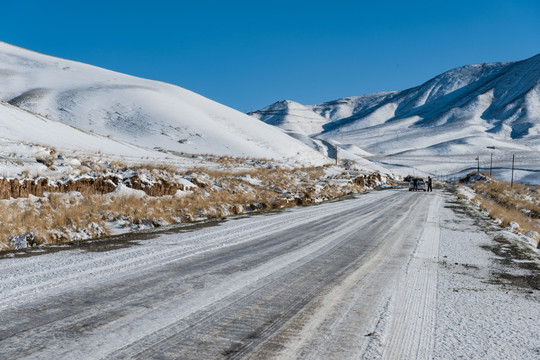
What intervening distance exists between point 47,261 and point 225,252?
3025 millimetres

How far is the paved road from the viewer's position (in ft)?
12.3

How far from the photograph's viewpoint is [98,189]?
15.8 meters

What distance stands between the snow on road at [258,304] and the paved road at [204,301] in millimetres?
18

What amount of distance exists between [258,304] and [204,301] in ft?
→ 2.02

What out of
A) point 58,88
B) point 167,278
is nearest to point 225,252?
point 167,278

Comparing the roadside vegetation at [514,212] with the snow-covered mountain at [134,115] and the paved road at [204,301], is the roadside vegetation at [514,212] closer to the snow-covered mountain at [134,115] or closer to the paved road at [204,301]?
the paved road at [204,301]

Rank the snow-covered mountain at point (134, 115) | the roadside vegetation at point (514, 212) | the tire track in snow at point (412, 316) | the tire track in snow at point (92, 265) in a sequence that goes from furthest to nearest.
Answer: the snow-covered mountain at point (134, 115), the roadside vegetation at point (514, 212), the tire track in snow at point (92, 265), the tire track in snow at point (412, 316)

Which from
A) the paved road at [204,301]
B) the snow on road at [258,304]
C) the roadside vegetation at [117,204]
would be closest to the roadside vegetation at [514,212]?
the snow on road at [258,304]

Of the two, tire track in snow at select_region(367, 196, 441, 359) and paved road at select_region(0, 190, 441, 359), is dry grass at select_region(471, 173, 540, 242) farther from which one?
paved road at select_region(0, 190, 441, 359)

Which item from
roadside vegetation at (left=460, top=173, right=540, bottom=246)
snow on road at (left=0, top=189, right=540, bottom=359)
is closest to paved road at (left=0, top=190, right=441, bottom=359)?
snow on road at (left=0, top=189, right=540, bottom=359)

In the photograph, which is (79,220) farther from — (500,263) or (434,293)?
(500,263)

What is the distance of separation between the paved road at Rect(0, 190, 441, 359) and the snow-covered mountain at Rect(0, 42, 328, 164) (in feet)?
100

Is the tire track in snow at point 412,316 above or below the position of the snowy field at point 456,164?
below

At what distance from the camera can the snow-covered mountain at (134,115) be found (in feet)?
182
